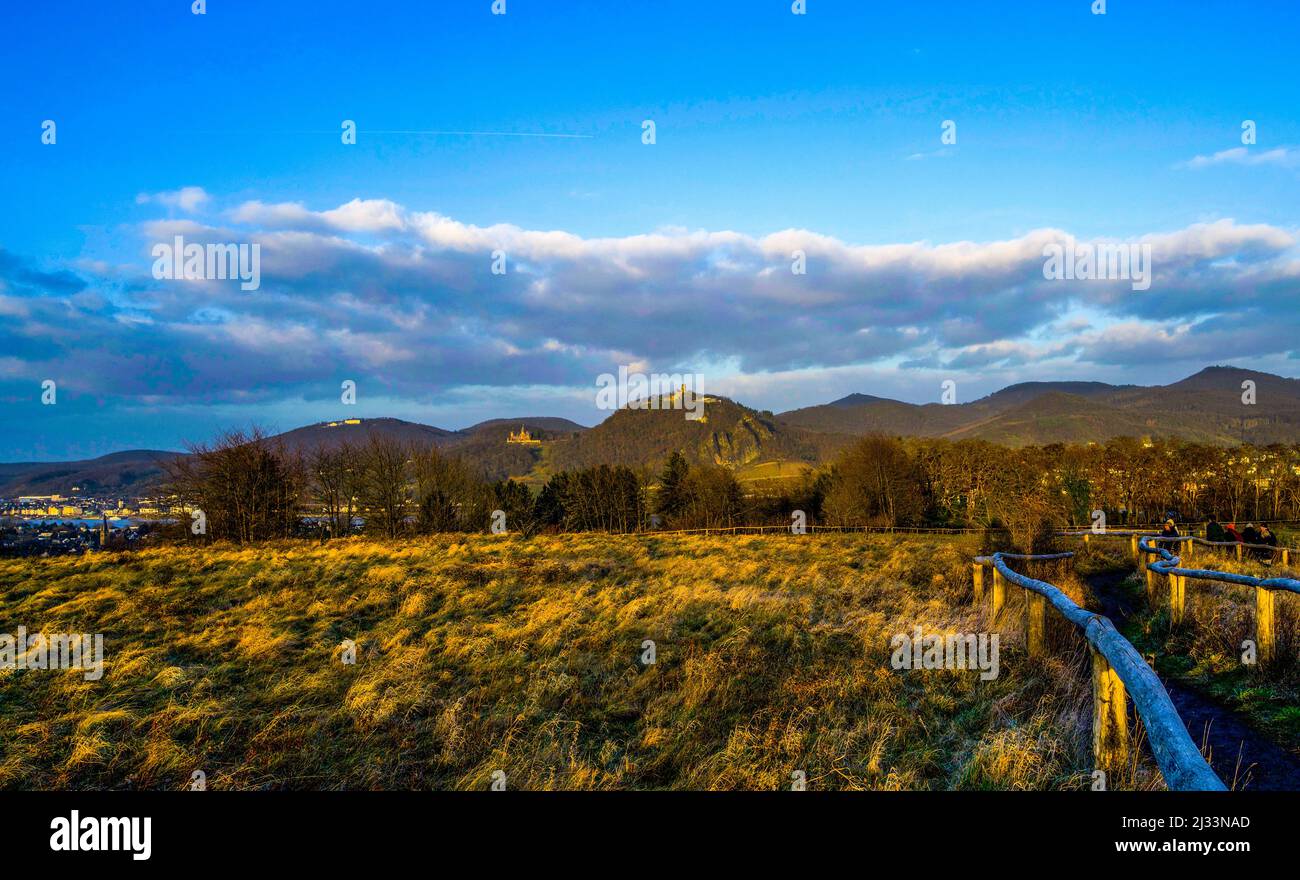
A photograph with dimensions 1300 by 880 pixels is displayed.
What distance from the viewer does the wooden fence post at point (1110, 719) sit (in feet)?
14.2

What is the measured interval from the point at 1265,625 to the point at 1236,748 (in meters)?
3.06

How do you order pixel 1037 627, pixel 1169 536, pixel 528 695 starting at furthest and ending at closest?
pixel 1169 536
pixel 1037 627
pixel 528 695

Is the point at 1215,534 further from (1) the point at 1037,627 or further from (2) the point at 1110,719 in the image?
(2) the point at 1110,719

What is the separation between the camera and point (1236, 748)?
17.5ft

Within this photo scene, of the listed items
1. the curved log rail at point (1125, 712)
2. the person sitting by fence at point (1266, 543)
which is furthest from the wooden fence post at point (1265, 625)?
the person sitting by fence at point (1266, 543)

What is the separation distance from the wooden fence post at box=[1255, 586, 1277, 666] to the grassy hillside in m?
2.18

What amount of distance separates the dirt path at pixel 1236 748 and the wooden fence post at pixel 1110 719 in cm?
119

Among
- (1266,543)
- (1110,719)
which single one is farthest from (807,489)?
(1110,719)

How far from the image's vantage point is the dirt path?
15.6ft

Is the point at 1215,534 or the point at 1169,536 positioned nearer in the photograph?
the point at 1169,536
